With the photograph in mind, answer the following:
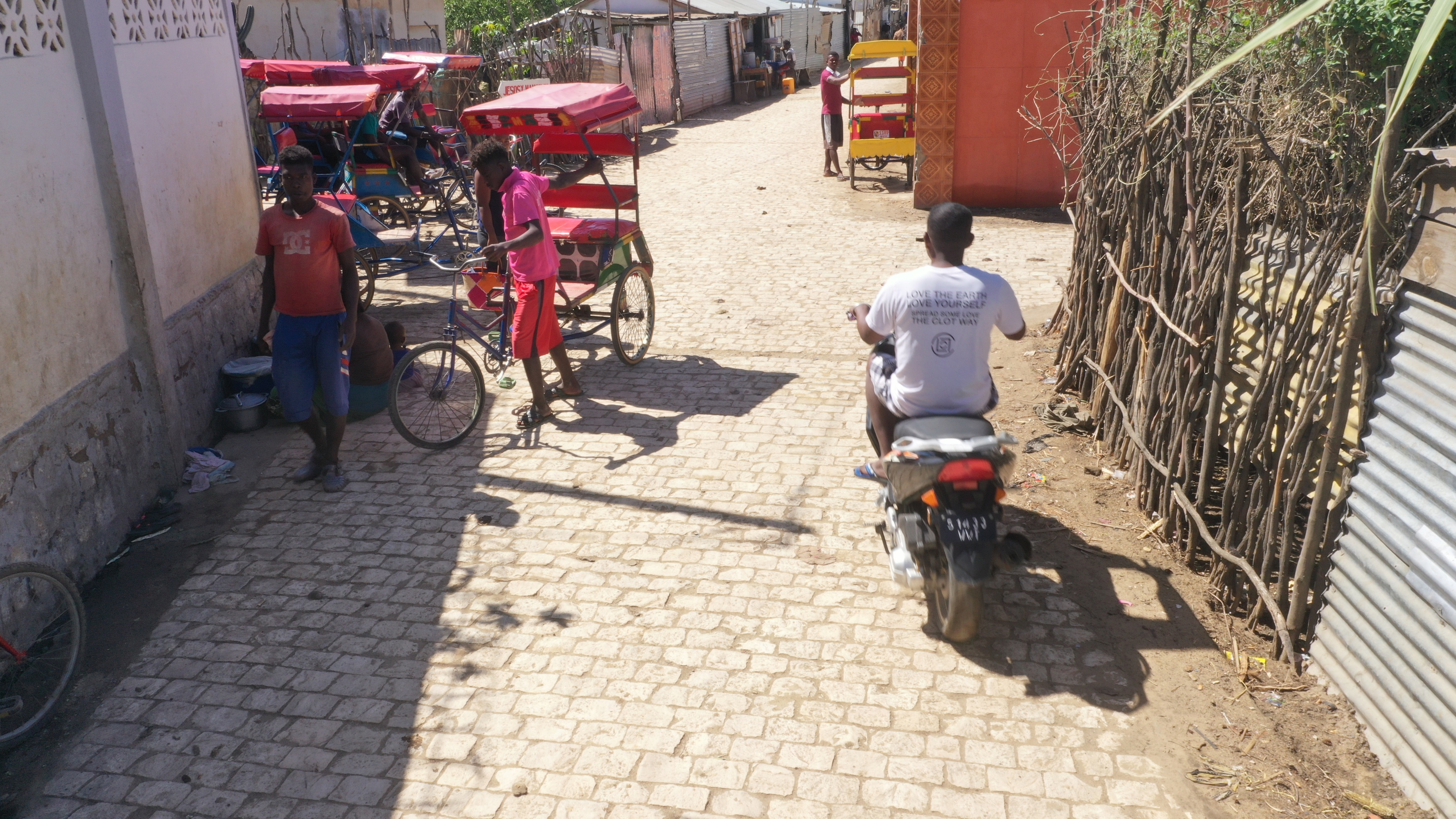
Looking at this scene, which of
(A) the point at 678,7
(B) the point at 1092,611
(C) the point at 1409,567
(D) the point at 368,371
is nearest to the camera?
(C) the point at 1409,567

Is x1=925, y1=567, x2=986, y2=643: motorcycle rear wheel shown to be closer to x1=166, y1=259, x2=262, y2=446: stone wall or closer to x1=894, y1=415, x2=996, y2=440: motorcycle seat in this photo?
x1=894, y1=415, x2=996, y2=440: motorcycle seat

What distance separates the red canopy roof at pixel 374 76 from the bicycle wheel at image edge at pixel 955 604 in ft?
32.3

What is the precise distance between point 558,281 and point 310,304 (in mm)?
2450

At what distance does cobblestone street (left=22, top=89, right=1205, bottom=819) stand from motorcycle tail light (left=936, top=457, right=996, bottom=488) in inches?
32.4

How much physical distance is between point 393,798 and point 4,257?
3.17m

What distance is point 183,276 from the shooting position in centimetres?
696

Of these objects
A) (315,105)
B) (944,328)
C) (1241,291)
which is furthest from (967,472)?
(315,105)

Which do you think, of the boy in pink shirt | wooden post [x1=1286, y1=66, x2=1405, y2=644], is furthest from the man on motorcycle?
the boy in pink shirt

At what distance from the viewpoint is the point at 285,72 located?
1320 centimetres

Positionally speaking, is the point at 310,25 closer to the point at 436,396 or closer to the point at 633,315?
the point at 633,315

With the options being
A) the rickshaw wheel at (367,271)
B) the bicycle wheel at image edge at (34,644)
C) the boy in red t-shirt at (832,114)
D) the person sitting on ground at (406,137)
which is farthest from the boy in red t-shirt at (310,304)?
the boy in red t-shirt at (832,114)

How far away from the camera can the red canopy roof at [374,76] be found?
12453 mm

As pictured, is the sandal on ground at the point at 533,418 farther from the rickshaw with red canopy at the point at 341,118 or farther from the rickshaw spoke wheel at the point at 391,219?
the rickshaw spoke wheel at the point at 391,219

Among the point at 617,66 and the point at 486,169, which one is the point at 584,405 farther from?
the point at 617,66
